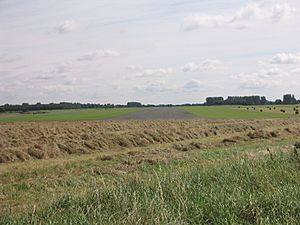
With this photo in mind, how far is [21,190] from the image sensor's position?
15.3 metres

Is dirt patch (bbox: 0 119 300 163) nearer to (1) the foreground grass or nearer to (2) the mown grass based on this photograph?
(1) the foreground grass

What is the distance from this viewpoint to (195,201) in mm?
8383

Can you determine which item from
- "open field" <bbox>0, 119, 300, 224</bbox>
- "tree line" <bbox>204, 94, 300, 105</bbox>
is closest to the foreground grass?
"open field" <bbox>0, 119, 300, 224</bbox>

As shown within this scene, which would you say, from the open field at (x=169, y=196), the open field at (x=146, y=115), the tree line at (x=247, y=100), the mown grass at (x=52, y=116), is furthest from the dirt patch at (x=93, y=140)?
the tree line at (x=247, y=100)

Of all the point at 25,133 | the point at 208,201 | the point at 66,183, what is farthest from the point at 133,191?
the point at 25,133

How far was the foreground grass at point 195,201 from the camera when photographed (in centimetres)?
738

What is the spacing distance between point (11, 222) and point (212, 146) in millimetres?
22007

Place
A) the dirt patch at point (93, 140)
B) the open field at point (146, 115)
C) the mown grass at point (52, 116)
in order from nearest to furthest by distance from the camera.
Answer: the dirt patch at point (93, 140) < the mown grass at point (52, 116) < the open field at point (146, 115)

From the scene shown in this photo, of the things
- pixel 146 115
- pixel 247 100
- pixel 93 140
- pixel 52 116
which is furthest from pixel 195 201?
pixel 247 100

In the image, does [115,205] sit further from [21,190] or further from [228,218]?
[21,190]

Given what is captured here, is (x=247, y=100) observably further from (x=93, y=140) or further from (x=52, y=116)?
(x=93, y=140)

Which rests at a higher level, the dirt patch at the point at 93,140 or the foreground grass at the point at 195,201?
the foreground grass at the point at 195,201

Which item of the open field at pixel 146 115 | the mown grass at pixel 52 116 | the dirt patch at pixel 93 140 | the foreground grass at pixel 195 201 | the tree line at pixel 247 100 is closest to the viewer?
the foreground grass at pixel 195 201

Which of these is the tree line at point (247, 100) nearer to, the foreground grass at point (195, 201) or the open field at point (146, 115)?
the open field at point (146, 115)
